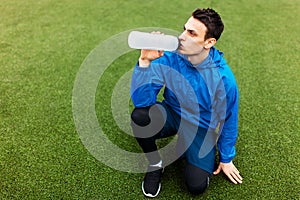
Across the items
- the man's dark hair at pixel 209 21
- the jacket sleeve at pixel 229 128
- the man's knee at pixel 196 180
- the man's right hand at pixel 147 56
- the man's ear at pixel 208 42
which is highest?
the man's dark hair at pixel 209 21

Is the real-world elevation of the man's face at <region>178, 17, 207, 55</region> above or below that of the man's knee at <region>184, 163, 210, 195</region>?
above

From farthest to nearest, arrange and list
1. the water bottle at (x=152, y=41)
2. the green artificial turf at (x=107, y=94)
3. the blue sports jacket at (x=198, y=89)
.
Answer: the green artificial turf at (x=107, y=94)
the blue sports jacket at (x=198, y=89)
the water bottle at (x=152, y=41)

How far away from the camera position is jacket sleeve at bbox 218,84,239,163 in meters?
1.39

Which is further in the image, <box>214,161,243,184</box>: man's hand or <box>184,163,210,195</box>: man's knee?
<box>214,161,243,184</box>: man's hand

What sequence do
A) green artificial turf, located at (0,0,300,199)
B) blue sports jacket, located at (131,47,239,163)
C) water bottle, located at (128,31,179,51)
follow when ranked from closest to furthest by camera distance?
1. water bottle, located at (128,31,179,51)
2. blue sports jacket, located at (131,47,239,163)
3. green artificial turf, located at (0,0,300,199)

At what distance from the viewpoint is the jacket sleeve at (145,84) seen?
4.35 ft

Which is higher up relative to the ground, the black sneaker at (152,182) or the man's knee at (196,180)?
the man's knee at (196,180)

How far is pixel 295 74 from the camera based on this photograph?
2.20m

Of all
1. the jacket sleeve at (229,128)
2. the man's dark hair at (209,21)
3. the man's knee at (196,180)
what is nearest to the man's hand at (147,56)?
the man's dark hair at (209,21)

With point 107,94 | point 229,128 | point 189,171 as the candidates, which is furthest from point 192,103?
point 107,94

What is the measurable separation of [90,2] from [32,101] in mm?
1416

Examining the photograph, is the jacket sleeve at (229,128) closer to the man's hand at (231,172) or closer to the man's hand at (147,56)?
the man's hand at (231,172)

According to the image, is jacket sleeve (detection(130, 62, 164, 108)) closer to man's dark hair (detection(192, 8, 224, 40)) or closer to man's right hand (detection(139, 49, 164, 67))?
man's right hand (detection(139, 49, 164, 67))

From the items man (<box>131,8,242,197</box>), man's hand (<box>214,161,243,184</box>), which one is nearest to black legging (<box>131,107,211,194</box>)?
man (<box>131,8,242,197</box>)
